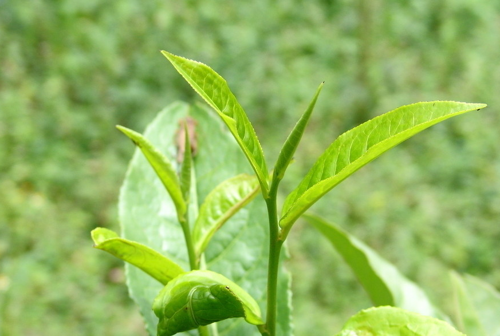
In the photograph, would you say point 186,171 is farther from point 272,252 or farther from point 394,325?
point 394,325

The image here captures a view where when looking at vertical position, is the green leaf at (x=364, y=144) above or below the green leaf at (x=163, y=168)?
above

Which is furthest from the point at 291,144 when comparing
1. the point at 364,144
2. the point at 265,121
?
the point at 265,121

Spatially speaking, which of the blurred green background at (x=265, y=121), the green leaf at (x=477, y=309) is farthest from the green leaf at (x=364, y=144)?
the blurred green background at (x=265, y=121)

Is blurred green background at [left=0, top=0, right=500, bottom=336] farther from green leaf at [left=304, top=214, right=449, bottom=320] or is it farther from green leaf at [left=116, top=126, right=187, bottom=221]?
green leaf at [left=116, top=126, right=187, bottom=221]

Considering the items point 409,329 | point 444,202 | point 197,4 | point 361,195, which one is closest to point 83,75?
point 197,4

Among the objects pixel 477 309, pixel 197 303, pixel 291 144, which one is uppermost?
pixel 291 144

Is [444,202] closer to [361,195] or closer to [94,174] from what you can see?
[361,195]

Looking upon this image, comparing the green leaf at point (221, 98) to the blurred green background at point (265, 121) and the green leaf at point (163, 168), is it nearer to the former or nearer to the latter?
the green leaf at point (163, 168)
